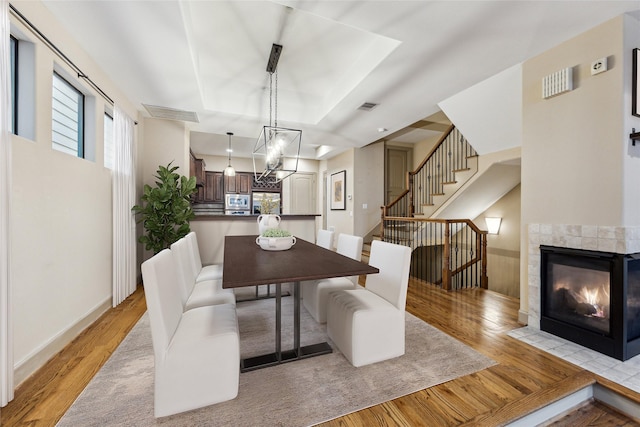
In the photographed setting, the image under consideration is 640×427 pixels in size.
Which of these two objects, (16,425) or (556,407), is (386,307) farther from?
(16,425)

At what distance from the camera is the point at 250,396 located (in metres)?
1.63

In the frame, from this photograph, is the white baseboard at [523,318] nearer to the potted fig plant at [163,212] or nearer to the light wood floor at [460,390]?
the light wood floor at [460,390]

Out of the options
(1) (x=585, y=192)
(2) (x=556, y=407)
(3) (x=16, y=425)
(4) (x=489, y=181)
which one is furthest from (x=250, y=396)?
(4) (x=489, y=181)

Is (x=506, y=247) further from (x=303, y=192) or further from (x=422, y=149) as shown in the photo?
(x=303, y=192)

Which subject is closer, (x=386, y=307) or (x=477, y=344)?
(x=386, y=307)

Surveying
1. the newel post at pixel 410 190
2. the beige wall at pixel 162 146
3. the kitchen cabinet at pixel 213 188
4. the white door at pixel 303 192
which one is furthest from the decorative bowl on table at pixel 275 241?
the white door at pixel 303 192

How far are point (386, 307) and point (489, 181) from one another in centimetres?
370

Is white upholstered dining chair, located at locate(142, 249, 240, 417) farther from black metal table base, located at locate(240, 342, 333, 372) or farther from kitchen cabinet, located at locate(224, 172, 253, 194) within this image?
kitchen cabinet, located at locate(224, 172, 253, 194)

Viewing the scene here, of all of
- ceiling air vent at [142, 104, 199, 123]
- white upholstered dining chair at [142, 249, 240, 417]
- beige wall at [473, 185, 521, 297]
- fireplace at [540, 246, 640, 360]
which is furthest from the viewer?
beige wall at [473, 185, 521, 297]

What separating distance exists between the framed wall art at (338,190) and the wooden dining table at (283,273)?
454 centimetres

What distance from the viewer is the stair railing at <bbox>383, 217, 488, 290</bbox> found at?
4.08m

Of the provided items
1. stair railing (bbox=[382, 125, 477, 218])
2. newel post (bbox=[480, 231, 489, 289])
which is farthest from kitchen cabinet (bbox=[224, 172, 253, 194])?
newel post (bbox=[480, 231, 489, 289])

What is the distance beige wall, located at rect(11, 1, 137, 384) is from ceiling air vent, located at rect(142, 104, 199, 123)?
40.3 inches

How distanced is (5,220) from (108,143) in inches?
83.7
